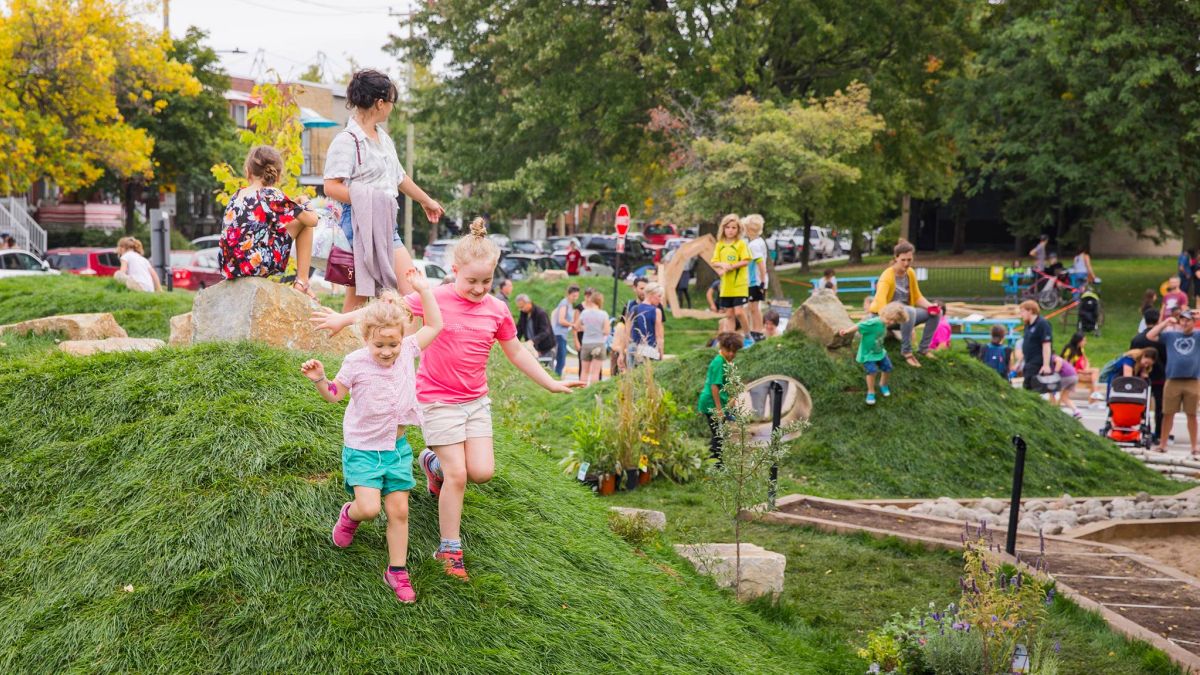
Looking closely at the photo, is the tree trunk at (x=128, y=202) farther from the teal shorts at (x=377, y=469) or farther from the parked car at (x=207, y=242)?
the teal shorts at (x=377, y=469)

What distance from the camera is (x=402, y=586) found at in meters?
4.82

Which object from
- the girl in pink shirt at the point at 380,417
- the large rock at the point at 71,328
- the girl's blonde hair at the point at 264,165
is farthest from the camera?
the large rock at the point at 71,328

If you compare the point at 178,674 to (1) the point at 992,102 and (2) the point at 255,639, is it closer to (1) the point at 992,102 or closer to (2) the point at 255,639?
(2) the point at 255,639

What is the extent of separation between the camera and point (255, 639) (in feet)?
14.8

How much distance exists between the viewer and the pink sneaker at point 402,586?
15.8ft

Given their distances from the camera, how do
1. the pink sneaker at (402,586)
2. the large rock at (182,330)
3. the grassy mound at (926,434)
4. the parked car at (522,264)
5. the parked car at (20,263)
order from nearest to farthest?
the pink sneaker at (402,586) < the large rock at (182,330) < the grassy mound at (926,434) < the parked car at (20,263) < the parked car at (522,264)

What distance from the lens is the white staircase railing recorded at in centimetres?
3341

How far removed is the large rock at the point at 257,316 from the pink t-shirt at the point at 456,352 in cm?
216

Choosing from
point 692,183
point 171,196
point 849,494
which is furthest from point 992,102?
point 171,196

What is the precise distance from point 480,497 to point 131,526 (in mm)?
1672

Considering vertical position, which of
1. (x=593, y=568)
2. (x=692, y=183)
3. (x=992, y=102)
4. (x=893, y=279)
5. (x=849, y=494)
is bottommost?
(x=849, y=494)

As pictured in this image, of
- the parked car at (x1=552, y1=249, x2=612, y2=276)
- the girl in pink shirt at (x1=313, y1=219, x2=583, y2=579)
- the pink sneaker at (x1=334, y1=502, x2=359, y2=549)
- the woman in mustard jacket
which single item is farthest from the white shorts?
the parked car at (x1=552, y1=249, x2=612, y2=276)

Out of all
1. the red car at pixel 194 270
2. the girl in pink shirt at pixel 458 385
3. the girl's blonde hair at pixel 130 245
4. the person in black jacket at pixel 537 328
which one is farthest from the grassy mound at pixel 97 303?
the red car at pixel 194 270

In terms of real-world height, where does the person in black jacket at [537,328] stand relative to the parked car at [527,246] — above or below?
below
